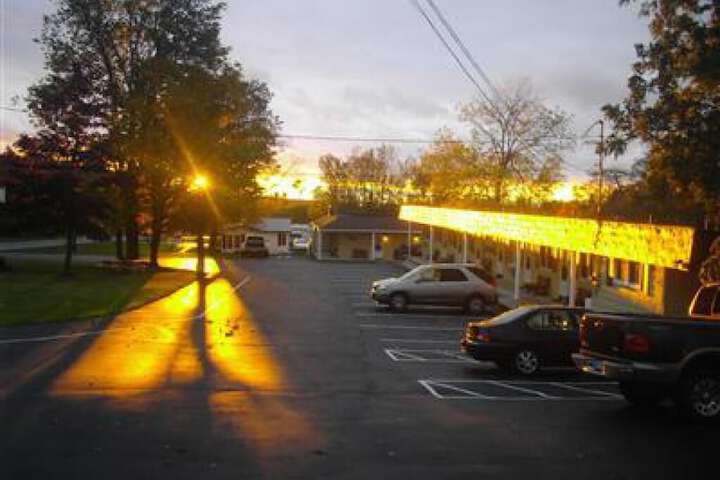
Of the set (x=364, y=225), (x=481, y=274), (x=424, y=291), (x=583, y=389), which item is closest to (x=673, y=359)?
(x=583, y=389)

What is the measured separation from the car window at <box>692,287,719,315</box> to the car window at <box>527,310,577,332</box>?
9.29ft

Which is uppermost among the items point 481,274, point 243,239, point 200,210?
point 200,210

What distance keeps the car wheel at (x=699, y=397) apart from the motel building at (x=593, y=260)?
5.48 m

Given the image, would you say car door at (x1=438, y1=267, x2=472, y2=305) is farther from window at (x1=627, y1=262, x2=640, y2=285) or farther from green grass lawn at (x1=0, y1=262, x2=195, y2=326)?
green grass lawn at (x1=0, y1=262, x2=195, y2=326)

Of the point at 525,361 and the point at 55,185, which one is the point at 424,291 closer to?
the point at 525,361

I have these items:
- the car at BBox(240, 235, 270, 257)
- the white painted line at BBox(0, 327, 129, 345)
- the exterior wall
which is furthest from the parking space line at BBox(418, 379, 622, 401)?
the exterior wall

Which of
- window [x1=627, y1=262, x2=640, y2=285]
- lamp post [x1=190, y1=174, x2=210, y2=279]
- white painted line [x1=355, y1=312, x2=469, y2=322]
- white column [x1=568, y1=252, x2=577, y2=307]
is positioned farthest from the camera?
lamp post [x1=190, y1=174, x2=210, y2=279]

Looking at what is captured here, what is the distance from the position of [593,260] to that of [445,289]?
5.31m

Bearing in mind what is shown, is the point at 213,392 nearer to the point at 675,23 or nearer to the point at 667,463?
the point at 667,463

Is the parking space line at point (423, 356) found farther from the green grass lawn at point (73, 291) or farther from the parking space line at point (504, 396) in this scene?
the green grass lawn at point (73, 291)

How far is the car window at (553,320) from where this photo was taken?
57.3 ft

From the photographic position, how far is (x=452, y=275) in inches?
1184

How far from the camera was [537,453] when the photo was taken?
10438 millimetres

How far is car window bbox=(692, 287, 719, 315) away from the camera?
14.9 m
